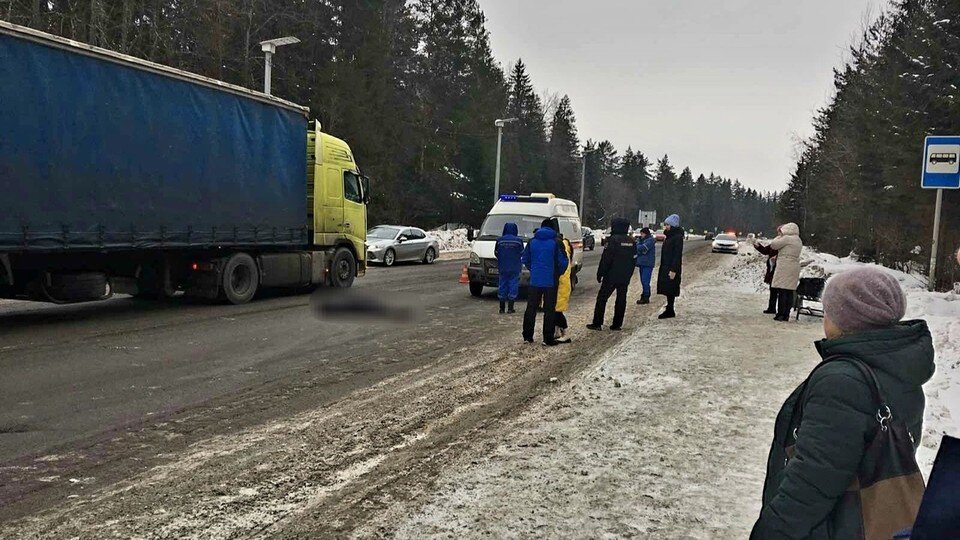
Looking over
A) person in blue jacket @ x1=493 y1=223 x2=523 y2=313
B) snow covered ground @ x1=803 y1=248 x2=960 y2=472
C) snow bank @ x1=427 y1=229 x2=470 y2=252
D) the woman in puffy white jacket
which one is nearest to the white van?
person in blue jacket @ x1=493 y1=223 x2=523 y2=313

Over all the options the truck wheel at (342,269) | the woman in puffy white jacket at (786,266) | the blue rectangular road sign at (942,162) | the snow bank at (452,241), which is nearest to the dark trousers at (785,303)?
the woman in puffy white jacket at (786,266)

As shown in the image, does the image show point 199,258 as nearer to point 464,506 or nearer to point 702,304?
point 464,506

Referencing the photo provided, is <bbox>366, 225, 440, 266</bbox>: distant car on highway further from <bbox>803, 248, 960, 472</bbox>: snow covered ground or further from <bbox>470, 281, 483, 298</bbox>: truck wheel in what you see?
<bbox>803, 248, 960, 472</bbox>: snow covered ground

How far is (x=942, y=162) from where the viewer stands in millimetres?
9180

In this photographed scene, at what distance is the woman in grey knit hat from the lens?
1.88 m

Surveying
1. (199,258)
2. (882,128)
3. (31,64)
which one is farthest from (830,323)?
(882,128)

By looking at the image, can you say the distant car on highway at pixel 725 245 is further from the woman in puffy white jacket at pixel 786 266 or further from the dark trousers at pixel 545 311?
the dark trousers at pixel 545 311

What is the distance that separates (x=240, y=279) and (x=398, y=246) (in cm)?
1160

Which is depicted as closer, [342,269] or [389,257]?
[342,269]

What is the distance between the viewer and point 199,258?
11.4 m

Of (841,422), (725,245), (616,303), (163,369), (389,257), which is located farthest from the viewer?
(725,245)

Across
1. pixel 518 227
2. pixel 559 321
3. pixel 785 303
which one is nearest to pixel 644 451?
pixel 559 321

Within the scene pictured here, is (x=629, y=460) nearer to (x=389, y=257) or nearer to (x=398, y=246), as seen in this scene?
(x=389, y=257)

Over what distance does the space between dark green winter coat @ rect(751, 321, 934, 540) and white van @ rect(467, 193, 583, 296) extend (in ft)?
35.1
